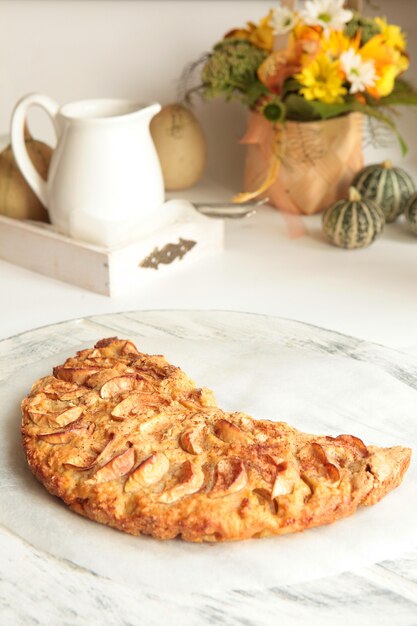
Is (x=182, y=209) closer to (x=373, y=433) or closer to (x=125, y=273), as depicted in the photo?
(x=125, y=273)

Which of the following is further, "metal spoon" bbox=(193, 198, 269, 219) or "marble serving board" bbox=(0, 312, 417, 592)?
"metal spoon" bbox=(193, 198, 269, 219)

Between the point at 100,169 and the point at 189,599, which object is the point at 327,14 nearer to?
the point at 100,169

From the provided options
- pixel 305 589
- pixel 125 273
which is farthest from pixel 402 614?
pixel 125 273

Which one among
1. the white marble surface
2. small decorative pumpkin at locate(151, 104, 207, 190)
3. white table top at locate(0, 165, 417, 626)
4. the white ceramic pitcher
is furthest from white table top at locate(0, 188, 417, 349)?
the white marble surface

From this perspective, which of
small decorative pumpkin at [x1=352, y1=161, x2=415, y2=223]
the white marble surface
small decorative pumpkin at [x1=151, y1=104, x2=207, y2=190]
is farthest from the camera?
small decorative pumpkin at [x1=151, y1=104, x2=207, y2=190]

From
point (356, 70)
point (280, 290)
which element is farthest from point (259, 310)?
point (356, 70)

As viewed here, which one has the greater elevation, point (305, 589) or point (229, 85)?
point (229, 85)

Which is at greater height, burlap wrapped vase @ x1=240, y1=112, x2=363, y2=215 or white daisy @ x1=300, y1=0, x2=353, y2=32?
white daisy @ x1=300, y1=0, x2=353, y2=32

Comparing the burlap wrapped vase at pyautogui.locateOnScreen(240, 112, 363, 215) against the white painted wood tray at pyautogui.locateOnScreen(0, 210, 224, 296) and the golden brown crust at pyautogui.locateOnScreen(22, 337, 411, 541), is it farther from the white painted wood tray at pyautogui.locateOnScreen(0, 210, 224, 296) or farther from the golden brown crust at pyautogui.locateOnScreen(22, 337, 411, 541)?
the golden brown crust at pyautogui.locateOnScreen(22, 337, 411, 541)
